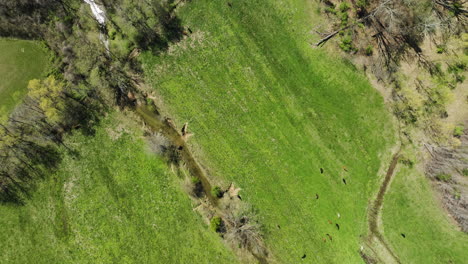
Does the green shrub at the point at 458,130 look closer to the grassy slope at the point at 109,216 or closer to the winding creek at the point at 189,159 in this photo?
the winding creek at the point at 189,159

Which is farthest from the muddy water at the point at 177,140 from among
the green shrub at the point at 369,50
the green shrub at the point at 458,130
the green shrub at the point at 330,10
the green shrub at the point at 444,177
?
the green shrub at the point at 458,130

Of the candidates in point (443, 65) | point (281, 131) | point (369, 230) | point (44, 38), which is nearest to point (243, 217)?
point (281, 131)

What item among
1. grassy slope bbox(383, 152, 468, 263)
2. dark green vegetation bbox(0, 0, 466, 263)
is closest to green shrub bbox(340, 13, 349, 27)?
dark green vegetation bbox(0, 0, 466, 263)

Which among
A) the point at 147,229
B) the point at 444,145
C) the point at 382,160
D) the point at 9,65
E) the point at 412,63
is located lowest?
the point at 147,229

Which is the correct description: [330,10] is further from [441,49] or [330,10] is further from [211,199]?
[211,199]

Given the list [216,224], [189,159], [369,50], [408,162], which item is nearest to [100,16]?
[189,159]

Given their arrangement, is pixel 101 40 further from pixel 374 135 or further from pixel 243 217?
pixel 374 135
